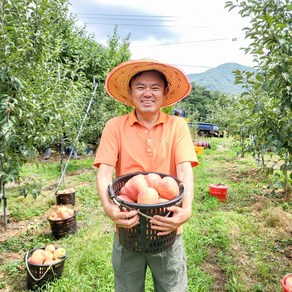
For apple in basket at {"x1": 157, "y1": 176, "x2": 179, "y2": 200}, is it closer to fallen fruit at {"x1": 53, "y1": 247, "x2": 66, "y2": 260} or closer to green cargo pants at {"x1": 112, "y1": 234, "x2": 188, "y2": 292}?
green cargo pants at {"x1": 112, "y1": 234, "x2": 188, "y2": 292}

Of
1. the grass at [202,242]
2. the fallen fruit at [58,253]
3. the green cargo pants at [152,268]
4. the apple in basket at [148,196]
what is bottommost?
the grass at [202,242]

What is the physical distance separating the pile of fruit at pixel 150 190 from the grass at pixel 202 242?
1671 millimetres

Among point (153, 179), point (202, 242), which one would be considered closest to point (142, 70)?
point (153, 179)

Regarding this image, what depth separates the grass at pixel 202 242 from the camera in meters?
2.75

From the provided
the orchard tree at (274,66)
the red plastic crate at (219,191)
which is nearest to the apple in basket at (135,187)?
the orchard tree at (274,66)

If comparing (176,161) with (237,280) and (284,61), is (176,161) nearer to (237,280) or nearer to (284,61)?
(284,61)

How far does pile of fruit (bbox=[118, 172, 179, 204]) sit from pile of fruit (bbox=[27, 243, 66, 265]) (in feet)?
6.13

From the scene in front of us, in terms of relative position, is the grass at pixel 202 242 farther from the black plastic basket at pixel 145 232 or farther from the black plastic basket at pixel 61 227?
the black plastic basket at pixel 145 232

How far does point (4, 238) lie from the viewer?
12.6 ft

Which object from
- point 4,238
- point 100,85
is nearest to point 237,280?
point 4,238

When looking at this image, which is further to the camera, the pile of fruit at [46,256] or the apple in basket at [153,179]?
the pile of fruit at [46,256]

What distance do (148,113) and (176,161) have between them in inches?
12.8

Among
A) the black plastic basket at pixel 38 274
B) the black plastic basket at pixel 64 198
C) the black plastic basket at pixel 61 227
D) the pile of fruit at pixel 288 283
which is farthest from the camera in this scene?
the black plastic basket at pixel 64 198

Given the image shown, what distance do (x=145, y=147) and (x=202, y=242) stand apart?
2.48 m
